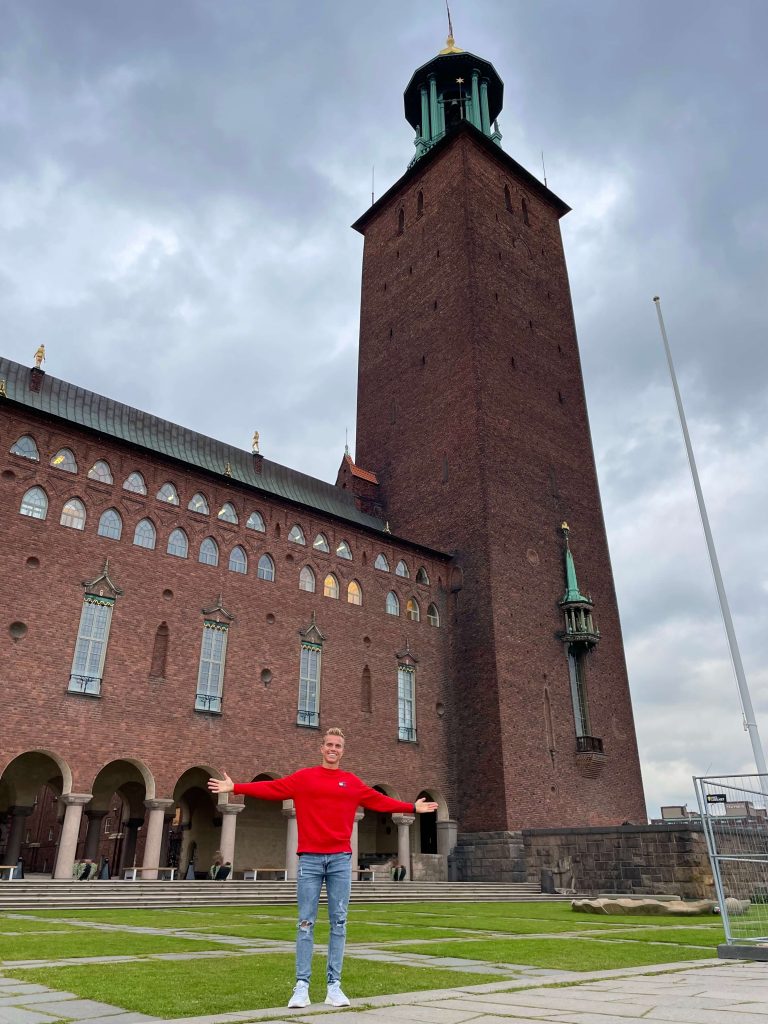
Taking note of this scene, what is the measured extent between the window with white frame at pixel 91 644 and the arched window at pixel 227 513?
5.17 metres

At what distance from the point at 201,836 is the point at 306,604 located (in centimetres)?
1034


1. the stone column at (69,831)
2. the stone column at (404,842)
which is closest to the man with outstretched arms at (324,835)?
the stone column at (69,831)

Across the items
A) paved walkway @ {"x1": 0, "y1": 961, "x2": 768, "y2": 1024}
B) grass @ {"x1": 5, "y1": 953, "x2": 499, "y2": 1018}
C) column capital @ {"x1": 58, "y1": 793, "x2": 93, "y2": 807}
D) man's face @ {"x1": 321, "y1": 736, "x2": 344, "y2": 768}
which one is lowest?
paved walkway @ {"x1": 0, "y1": 961, "x2": 768, "y2": 1024}

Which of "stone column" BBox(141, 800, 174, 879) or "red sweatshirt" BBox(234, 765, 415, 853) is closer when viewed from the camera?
"red sweatshirt" BBox(234, 765, 415, 853)

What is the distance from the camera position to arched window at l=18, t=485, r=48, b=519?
2309 centimetres

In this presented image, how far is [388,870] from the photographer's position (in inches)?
1110

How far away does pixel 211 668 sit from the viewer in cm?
2567

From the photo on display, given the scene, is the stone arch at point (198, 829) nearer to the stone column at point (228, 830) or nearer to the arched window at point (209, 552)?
the stone column at point (228, 830)

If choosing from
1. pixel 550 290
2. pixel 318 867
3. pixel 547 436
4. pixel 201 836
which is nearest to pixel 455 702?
pixel 201 836

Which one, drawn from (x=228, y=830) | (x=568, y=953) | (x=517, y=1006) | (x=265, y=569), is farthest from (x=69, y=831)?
(x=517, y=1006)

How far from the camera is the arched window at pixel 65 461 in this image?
24.1 metres

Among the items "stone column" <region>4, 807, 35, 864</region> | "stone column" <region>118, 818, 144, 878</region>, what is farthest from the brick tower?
"stone column" <region>4, 807, 35, 864</region>

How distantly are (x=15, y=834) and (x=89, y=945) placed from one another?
57.8 feet

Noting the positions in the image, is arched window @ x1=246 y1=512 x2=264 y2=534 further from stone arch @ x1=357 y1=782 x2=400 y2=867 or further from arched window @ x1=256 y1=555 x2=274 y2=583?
stone arch @ x1=357 y1=782 x2=400 y2=867
